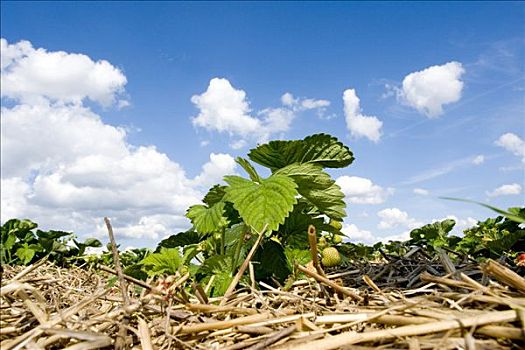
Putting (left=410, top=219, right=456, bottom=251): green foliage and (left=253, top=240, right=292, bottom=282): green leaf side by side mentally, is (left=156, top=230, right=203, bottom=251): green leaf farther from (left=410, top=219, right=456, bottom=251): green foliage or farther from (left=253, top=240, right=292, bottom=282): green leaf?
(left=410, top=219, right=456, bottom=251): green foliage

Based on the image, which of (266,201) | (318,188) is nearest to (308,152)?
(318,188)

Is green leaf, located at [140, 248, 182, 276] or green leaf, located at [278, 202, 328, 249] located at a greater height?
green leaf, located at [278, 202, 328, 249]

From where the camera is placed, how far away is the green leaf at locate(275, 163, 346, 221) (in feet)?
6.70

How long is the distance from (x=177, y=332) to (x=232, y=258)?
647 millimetres

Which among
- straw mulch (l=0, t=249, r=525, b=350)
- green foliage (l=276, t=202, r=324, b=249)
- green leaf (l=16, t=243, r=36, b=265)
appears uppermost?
green leaf (l=16, t=243, r=36, b=265)

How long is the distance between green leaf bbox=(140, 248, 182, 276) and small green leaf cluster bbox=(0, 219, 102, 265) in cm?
→ 254

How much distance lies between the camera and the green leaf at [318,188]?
2043 millimetres

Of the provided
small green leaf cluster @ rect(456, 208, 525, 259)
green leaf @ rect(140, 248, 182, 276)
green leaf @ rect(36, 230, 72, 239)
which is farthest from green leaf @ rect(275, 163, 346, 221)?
green leaf @ rect(36, 230, 72, 239)

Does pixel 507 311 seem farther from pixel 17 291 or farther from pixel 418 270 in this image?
pixel 17 291

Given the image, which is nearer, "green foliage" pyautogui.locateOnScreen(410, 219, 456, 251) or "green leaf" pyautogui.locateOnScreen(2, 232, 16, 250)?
"green foliage" pyautogui.locateOnScreen(410, 219, 456, 251)

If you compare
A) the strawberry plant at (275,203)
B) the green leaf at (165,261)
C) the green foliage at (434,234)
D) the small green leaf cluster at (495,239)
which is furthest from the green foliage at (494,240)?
the green leaf at (165,261)

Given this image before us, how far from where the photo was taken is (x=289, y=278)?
2.08 m

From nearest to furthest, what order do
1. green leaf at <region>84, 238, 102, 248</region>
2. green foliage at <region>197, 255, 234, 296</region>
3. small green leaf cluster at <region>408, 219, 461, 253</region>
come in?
green foliage at <region>197, 255, 234, 296</region>
small green leaf cluster at <region>408, 219, 461, 253</region>
green leaf at <region>84, 238, 102, 248</region>

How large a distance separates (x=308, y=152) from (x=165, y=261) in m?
0.70
